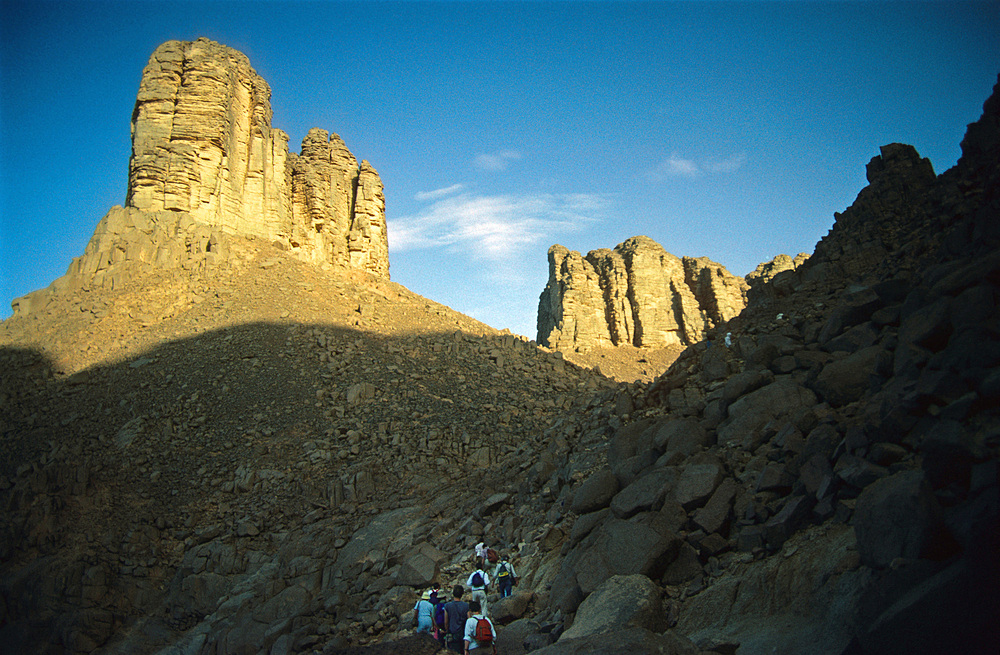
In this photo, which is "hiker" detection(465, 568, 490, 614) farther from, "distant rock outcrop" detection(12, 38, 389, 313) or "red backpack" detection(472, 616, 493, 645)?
"distant rock outcrop" detection(12, 38, 389, 313)

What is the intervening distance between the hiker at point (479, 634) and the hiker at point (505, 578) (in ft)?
3.39

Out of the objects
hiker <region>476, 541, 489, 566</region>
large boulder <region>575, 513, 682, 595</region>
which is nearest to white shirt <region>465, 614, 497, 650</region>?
large boulder <region>575, 513, 682, 595</region>

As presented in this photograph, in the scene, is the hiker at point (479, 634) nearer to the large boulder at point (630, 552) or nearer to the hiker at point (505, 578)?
the hiker at point (505, 578)

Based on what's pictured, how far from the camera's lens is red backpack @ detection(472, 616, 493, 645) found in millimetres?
6414

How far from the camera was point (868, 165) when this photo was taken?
1090 centimetres

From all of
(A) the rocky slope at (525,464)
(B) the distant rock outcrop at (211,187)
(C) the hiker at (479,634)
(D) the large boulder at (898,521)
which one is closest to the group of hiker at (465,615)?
(C) the hiker at (479,634)

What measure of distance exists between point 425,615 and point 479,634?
55.0 inches

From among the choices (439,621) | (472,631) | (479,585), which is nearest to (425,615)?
(439,621)

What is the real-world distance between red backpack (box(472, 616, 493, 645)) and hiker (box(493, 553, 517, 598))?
1.27 metres

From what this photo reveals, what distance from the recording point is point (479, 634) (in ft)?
21.1

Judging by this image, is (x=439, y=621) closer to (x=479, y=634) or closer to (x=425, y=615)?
(x=425, y=615)

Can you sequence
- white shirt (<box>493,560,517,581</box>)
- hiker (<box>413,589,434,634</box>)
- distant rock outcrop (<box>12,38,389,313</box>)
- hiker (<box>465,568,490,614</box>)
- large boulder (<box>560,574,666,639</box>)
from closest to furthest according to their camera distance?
large boulder (<box>560,574,666,639</box>)
hiker (<box>413,589,434,634</box>)
hiker (<box>465,568,490,614</box>)
white shirt (<box>493,560,517,581</box>)
distant rock outcrop (<box>12,38,389,313</box>)

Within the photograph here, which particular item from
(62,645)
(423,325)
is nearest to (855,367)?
(62,645)

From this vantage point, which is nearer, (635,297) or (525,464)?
(525,464)
